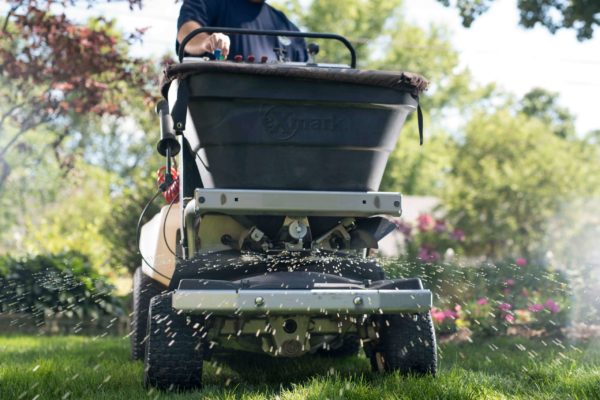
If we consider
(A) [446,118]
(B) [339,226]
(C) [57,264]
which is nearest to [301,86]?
(B) [339,226]

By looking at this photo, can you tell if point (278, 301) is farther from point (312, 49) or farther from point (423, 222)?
point (423, 222)

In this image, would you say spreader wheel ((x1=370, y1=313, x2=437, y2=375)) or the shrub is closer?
spreader wheel ((x1=370, y1=313, x2=437, y2=375))

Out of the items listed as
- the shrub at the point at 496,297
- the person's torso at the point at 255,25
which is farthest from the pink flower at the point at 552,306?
the person's torso at the point at 255,25

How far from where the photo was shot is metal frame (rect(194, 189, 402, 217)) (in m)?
3.61

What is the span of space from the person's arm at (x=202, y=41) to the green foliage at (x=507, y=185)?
19.4m

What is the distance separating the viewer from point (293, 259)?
3906 mm

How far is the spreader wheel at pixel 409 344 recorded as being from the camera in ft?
13.1

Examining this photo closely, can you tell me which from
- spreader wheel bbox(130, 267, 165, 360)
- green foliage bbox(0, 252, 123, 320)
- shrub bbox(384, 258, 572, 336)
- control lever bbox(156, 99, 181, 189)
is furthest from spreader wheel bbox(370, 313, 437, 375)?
green foliage bbox(0, 252, 123, 320)

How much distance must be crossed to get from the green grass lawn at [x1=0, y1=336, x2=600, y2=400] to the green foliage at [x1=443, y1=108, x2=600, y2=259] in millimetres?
17847

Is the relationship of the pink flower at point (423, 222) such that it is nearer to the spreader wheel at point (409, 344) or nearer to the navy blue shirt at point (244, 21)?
the navy blue shirt at point (244, 21)

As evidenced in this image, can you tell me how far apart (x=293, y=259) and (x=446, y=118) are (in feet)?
106

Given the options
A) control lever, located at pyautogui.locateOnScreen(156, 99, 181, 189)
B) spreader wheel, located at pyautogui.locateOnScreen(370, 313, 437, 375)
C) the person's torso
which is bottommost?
spreader wheel, located at pyautogui.locateOnScreen(370, 313, 437, 375)

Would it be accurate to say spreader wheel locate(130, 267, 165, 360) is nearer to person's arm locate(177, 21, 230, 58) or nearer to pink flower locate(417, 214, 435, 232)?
person's arm locate(177, 21, 230, 58)

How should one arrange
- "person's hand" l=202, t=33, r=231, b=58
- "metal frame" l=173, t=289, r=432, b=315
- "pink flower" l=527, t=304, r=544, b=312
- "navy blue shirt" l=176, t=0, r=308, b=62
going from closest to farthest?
"metal frame" l=173, t=289, r=432, b=315, "person's hand" l=202, t=33, r=231, b=58, "navy blue shirt" l=176, t=0, r=308, b=62, "pink flower" l=527, t=304, r=544, b=312
